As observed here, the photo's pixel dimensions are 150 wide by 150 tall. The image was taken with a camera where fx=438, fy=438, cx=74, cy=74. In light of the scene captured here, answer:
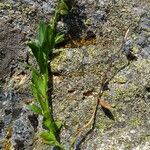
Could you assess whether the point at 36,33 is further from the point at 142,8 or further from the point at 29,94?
the point at 142,8

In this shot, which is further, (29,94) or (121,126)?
(29,94)

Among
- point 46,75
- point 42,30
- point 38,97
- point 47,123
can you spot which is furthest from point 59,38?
point 47,123

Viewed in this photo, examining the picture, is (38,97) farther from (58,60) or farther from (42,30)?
(42,30)

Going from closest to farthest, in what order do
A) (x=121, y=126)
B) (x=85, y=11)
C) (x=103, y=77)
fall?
(x=121, y=126), (x=103, y=77), (x=85, y=11)

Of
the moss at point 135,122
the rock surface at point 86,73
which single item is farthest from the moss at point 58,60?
the moss at point 135,122

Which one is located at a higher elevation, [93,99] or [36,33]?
[36,33]

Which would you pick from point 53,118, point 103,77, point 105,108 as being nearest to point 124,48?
point 103,77

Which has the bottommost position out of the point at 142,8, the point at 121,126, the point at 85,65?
the point at 121,126

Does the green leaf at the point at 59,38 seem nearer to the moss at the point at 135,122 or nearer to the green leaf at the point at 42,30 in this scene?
the green leaf at the point at 42,30
